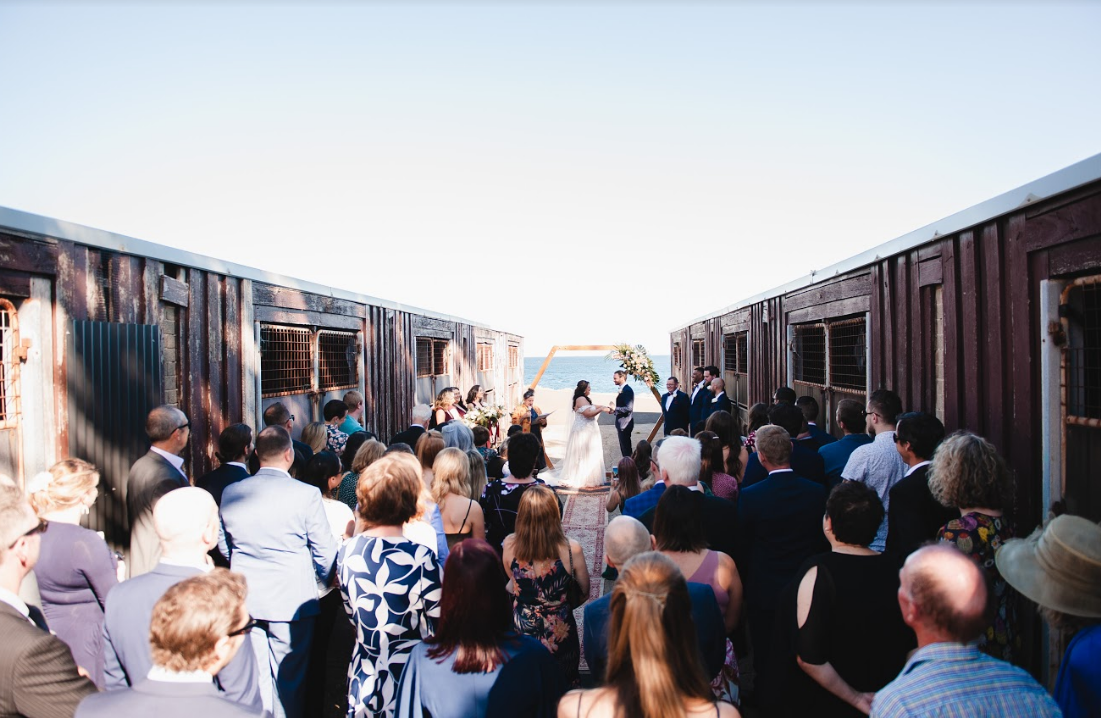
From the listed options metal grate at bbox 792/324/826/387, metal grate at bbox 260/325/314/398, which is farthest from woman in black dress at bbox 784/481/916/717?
metal grate at bbox 260/325/314/398

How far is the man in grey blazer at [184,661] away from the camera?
172cm

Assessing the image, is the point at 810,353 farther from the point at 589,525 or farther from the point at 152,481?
the point at 152,481

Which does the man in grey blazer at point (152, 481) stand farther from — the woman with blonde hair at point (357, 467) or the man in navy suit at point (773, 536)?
the man in navy suit at point (773, 536)

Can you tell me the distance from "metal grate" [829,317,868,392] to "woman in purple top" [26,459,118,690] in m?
6.22

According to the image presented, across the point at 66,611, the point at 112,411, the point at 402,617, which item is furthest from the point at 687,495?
the point at 112,411

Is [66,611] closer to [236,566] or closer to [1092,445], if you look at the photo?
[236,566]

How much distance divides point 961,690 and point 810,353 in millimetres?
7154

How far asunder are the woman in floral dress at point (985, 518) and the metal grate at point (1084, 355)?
0.94 metres

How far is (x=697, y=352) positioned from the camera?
17.7 m

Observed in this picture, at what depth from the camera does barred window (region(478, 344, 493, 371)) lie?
19.2m

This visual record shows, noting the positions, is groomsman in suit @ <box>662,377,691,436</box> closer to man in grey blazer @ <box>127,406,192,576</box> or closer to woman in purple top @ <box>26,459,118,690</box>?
man in grey blazer @ <box>127,406,192,576</box>

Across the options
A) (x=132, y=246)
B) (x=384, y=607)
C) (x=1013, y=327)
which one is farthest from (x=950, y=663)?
(x=132, y=246)

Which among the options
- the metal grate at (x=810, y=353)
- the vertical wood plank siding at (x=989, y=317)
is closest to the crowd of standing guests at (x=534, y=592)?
the vertical wood plank siding at (x=989, y=317)

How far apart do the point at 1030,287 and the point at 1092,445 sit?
3.07 feet
